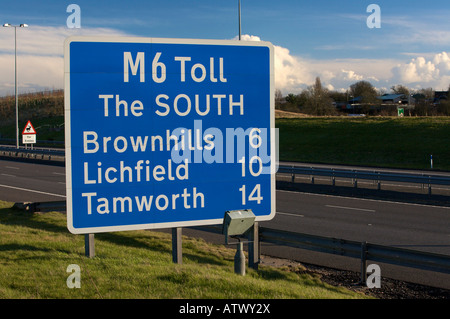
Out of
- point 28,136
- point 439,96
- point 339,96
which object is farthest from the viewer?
point 339,96

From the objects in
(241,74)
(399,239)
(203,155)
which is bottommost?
(399,239)

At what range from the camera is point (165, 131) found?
5.38 meters

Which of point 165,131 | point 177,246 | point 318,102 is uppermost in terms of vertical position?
point 318,102

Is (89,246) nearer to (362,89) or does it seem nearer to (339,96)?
(362,89)

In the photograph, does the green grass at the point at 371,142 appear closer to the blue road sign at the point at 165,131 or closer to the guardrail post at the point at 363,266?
the guardrail post at the point at 363,266

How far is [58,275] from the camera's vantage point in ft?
20.8

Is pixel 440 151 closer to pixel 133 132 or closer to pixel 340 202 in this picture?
pixel 340 202

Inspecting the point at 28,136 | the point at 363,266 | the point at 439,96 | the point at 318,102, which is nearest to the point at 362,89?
the point at 439,96

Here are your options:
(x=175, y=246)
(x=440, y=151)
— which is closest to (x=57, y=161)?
(x=440, y=151)

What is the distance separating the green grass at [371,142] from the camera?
3612cm

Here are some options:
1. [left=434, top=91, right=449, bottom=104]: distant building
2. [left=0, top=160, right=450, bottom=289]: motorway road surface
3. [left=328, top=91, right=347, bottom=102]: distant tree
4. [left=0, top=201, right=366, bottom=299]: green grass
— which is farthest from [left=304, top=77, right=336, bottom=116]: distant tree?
[left=0, top=201, right=366, bottom=299]: green grass

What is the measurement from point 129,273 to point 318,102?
75796 millimetres

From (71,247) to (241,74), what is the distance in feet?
17.1

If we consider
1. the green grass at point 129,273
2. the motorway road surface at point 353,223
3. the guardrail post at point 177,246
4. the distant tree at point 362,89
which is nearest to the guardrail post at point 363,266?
the green grass at point 129,273
